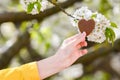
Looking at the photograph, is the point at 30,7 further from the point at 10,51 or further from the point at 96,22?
the point at 10,51

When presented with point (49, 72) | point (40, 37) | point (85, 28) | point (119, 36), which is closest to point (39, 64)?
point (49, 72)

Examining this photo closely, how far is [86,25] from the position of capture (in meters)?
1.32

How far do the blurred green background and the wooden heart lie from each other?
3.30 ft

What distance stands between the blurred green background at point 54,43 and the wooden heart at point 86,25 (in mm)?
1006

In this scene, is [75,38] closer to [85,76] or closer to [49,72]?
[49,72]

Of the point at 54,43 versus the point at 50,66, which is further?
the point at 54,43

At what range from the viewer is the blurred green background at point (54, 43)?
2.76 metres

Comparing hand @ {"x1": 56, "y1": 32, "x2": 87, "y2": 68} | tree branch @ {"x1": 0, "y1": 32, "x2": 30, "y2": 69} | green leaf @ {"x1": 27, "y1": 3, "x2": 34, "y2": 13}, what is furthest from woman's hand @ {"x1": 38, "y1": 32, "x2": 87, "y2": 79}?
tree branch @ {"x1": 0, "y1": 32, "x2": 30, "y2": 69}

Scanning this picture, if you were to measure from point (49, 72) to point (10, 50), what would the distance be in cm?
161

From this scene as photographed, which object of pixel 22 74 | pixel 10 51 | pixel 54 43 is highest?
pixel 22 74

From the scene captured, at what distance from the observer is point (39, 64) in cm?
120

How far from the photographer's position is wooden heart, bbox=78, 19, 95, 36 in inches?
51.6

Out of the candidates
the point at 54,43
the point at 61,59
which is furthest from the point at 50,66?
the point at 54,43

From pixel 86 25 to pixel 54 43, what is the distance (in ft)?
6.95
